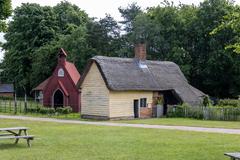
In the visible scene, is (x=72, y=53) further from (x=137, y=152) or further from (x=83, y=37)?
(x=137, y=152)

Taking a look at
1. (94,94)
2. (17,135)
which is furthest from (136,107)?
(17,135)

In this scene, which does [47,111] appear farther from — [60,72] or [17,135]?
[17,135]

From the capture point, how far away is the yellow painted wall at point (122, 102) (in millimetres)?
45625

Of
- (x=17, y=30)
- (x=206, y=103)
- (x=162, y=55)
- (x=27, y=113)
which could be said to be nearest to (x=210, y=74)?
(x=162, y=55)

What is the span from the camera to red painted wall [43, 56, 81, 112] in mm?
57541

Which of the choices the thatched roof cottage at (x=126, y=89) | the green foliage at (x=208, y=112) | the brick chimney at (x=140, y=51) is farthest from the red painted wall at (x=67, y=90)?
the green foliage at (x=208, y=112)

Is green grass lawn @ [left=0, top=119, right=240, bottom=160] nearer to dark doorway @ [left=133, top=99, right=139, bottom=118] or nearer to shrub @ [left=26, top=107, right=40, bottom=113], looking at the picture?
dark doorway @ [left=133, top=99, right=139, bottom=118]

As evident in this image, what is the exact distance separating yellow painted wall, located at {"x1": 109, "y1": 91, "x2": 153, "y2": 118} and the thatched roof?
72cm

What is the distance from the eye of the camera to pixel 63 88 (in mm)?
58562

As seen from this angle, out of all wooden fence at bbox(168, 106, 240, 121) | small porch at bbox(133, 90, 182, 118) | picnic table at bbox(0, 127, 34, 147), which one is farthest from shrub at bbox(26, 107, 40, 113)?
picnic table at bbox(0, 127, 34, 147)

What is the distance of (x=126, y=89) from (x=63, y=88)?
14346 millimetres

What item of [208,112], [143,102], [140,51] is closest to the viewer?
[208,112]

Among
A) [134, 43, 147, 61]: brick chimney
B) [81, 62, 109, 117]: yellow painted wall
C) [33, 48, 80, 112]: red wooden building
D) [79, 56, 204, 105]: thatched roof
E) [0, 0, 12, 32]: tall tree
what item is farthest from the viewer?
[33, 48, 80, 112]: red wooden building

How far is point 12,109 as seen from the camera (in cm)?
5591
